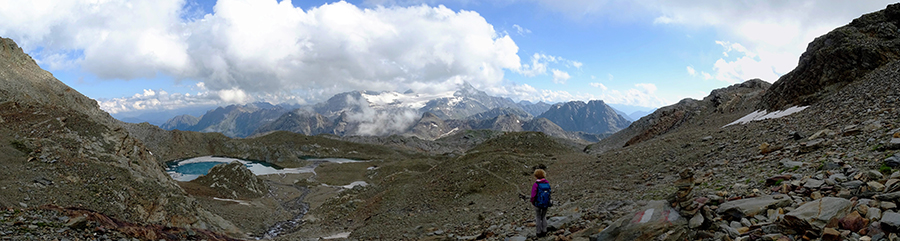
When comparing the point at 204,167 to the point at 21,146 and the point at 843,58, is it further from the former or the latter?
the point at 843,58

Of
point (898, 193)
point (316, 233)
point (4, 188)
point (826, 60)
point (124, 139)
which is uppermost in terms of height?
point (826, 60)

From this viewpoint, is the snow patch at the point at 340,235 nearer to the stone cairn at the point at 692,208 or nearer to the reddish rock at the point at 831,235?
the stone cairn at the point at 692,208

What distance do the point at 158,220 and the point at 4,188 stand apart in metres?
7.68

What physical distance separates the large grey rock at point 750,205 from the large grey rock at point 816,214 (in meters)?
0.74

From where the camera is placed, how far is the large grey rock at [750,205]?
25.5ft

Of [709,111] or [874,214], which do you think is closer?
[874,214]

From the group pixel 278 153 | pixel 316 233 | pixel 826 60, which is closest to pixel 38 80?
pixel 278 153

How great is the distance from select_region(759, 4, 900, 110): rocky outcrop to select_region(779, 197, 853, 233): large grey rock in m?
31.6

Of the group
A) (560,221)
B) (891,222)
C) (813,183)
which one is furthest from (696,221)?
(560,221)

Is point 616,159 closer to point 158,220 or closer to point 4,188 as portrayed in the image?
point 158,220

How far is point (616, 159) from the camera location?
101 ft

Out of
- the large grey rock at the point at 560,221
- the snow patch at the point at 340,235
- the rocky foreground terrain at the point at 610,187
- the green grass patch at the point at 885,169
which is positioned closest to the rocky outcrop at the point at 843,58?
the rocky foreground terrain at the point at 610,187

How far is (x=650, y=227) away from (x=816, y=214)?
3.27 meters

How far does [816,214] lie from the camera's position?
6.66m
